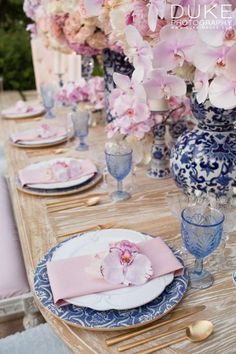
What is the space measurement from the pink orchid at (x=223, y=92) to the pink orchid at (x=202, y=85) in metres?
0.02

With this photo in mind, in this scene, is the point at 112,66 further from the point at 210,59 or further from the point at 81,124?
the point at 210,59

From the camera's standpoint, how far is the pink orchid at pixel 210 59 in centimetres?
69

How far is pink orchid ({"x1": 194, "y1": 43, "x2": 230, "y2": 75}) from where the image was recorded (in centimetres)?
69

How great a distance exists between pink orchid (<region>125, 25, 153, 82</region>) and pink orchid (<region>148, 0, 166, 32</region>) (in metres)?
0.03

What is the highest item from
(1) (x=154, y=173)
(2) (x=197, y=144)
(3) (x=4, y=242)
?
(2) (x=197, y=144)

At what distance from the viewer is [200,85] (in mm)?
763

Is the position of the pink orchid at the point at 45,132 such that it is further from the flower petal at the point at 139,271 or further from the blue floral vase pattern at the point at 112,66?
the flower petal at the point at 139,271

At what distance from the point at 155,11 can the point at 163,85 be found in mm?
137

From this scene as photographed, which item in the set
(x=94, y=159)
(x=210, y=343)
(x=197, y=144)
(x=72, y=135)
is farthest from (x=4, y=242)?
(x=210, y=343)

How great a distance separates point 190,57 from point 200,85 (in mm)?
58

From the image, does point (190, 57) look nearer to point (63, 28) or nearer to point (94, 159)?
point (94, 159)

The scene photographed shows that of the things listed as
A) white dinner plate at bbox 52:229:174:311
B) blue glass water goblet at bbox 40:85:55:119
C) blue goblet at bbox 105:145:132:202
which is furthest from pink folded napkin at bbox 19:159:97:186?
blue glass water goblet at bbox 40:85:55:119

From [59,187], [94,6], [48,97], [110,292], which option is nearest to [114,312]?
[110,292]

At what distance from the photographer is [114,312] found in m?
0.69
